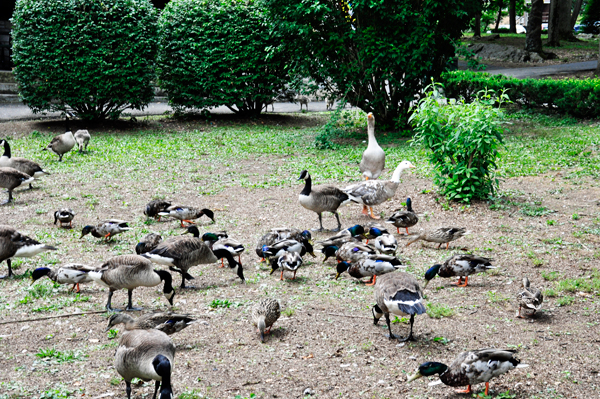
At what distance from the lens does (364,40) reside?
58.7ft

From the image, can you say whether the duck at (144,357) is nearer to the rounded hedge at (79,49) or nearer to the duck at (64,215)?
the duck at (64,215)

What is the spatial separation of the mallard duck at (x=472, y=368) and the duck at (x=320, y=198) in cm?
520

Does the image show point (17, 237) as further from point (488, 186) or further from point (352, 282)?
point (488, 186)

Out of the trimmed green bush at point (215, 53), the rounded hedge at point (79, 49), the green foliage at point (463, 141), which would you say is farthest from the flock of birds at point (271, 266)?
the trimmed green bush at point (215, 53)

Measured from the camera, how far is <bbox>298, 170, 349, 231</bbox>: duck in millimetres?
10086

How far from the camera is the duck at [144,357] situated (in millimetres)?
4816

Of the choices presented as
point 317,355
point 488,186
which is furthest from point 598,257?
point 317,355

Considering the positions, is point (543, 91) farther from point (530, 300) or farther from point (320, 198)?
point (530, 300)

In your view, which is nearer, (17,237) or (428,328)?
(428,328)

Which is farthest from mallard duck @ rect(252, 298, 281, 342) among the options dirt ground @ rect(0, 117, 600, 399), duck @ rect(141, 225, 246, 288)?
duck @ rect(141, 225, 246, 288)

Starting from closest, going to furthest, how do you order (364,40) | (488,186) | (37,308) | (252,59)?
(37,308) < (488,186) < (364,40) < (252,59)

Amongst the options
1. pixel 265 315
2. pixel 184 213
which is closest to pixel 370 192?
pixel 184 213

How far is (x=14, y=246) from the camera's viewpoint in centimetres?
808

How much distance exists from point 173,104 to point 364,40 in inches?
336
